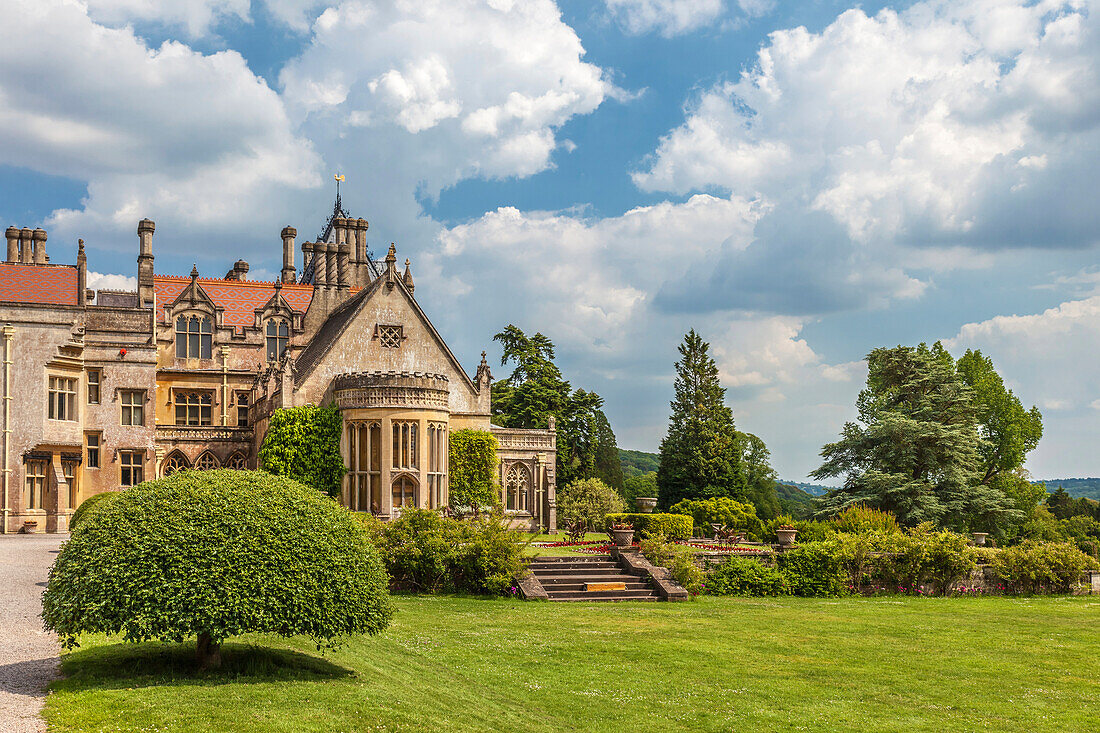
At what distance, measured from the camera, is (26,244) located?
50906mm

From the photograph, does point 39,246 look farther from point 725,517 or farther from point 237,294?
point 725,517

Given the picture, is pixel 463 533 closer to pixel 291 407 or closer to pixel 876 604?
pixel 876 604

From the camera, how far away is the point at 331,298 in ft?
167

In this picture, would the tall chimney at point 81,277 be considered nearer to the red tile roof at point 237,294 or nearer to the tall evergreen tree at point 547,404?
the red tile roof at point 237,294

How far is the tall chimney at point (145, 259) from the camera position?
4775 centimetres

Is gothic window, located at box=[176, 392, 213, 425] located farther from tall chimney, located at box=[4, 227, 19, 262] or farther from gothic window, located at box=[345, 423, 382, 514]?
Result: gothic window, located at box=[345, 423, 382, 514]

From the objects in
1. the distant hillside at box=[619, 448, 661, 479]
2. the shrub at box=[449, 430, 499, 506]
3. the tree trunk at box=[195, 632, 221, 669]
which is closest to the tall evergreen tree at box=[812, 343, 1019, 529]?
the shrub at box=[449, 430, 499, 506]

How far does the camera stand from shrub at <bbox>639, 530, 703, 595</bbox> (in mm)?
28922

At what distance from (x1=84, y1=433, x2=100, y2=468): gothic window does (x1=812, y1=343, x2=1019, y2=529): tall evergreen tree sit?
35.5 metres

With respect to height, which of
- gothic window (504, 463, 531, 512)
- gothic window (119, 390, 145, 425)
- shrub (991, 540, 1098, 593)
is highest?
gothic window (119, 390, 145, 425)

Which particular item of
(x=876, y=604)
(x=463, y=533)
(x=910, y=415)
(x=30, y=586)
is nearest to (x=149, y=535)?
(x=30, y=586)

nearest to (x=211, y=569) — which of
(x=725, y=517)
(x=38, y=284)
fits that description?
(x=38, y=284)

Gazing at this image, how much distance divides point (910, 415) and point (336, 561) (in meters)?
42.7

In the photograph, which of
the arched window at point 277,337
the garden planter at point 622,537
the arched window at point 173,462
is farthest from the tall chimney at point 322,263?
the garden planter at point 622,537
